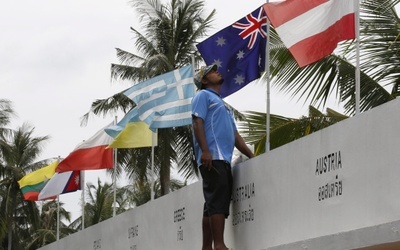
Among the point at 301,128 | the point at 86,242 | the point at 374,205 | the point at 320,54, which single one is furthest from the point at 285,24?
the point at 86,242

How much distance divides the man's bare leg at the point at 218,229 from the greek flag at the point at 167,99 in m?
3.59

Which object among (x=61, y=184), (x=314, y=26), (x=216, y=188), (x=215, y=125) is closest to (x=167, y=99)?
(x=215, y=125)

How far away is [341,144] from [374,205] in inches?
26.7

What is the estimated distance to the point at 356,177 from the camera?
771 centimetres

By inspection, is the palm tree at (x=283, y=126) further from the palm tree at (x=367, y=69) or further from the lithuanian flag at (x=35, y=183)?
the lithuanian flag at (x=35, y=183)

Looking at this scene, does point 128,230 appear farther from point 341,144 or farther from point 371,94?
point 341,144

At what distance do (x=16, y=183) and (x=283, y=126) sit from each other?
3434cm

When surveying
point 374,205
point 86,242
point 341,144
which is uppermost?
point 86,242

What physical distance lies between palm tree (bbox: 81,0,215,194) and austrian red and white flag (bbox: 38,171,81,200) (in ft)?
44.3

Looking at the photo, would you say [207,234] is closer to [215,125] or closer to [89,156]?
[215,125]

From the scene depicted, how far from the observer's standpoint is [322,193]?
828 cm

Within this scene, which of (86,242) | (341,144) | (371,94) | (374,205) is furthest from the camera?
(86,242)

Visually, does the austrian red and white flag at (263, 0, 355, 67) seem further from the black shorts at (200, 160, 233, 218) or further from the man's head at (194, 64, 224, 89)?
the black shorts at (200, 160, 233, 218)

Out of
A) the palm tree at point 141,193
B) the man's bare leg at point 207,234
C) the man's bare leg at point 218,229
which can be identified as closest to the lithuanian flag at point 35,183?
the man's bare leg at point 207,234
